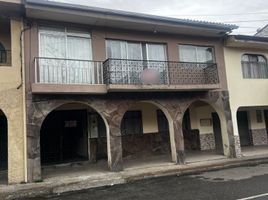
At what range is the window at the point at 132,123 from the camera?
14930 millimetres

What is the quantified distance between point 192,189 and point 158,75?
555 centimetres

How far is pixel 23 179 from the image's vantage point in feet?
32.3

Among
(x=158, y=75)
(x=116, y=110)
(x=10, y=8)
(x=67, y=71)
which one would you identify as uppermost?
(x=10, y=8)

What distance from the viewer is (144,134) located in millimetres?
15125

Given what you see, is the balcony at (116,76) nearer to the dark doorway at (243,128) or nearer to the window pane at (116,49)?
the window pane at (116,49)

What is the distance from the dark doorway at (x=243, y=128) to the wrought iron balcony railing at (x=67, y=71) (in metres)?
10.7

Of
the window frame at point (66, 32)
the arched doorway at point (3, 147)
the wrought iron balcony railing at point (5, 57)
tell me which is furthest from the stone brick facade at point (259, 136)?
the wrought iron balcony railing at point (5, 57)

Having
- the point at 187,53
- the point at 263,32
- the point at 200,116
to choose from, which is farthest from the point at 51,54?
the point at 263,32

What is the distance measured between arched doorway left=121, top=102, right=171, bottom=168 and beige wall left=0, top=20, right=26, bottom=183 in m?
5.78

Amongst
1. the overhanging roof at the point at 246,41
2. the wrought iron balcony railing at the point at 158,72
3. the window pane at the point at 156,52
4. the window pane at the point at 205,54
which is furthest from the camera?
the window pane at the point at 205,54

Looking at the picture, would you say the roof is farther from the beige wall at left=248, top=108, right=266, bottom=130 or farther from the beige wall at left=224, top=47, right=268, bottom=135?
the beige wall at left=224, top=47, right=268, bottom=135

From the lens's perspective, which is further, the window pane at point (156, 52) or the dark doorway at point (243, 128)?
the dark doorway at point (243, 128)

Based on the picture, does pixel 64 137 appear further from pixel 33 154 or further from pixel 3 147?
pixel 33 154

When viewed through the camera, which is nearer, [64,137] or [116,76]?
[116,76]
